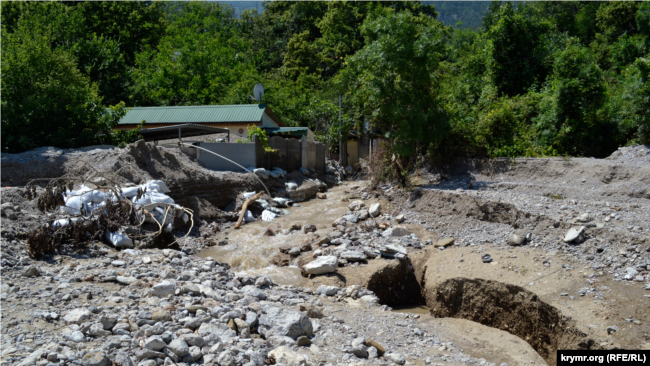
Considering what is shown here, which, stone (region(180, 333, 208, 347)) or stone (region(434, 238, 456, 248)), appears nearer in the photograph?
stone (region(180, 333, 208, 347))

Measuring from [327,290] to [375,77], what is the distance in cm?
745

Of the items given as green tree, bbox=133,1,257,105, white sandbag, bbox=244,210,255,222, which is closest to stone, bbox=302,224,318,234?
white sandbag, bbox=244,210,255,222

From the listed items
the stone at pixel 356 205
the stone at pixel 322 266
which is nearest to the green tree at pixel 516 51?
the stone at pixel 356 205

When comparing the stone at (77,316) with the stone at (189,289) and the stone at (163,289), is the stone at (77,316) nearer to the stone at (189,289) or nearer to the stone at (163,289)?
the stone at (163,289)

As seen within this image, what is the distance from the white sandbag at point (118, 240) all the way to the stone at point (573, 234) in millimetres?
7955

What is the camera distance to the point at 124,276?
6.38m

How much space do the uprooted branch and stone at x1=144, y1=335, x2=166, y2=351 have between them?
3.62 metres

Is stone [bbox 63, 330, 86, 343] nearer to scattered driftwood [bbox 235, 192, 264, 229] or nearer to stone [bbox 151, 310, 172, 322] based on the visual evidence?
stone [bbox 151, 310, 172, 322]

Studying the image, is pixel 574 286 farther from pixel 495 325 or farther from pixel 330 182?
pixel 330 182

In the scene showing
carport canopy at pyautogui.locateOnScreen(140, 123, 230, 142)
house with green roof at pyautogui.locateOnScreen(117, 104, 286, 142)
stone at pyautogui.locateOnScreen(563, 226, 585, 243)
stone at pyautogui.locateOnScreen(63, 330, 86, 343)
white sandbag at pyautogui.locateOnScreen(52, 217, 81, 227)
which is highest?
house with green roof at pyautogui.locateOnScreen(117, 104, 286, 142)

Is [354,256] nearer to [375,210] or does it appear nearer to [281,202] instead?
[375,210]

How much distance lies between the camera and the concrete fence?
14953 mm

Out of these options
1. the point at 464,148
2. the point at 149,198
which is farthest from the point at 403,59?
the point at 149,198

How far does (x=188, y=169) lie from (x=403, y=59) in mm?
6903
